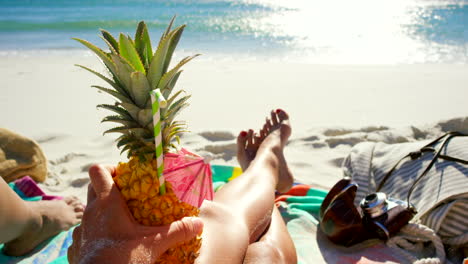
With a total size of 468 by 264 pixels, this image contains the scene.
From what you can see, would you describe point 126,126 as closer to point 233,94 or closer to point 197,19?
point 233,94

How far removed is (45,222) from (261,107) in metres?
3.34

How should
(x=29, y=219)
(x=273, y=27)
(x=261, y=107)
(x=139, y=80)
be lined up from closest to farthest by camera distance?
1. (x=139, y=80)
2. (x=29, y=219)
3. (x=261, y=107)
4. (x=273, y=27)

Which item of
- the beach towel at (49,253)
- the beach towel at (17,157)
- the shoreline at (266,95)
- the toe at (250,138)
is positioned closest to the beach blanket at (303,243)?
the beach towel at (49,253)

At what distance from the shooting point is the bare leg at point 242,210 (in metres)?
1.82

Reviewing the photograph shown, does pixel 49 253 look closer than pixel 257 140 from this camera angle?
Yes

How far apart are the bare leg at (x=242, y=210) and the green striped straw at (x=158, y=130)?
398mm

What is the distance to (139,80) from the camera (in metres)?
1.48

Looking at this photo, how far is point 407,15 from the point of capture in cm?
1367

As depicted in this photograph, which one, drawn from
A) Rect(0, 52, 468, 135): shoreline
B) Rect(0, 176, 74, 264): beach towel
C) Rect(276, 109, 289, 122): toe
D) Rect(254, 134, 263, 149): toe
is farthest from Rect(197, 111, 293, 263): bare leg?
Rect(0, 52, 468, 135): shoreline

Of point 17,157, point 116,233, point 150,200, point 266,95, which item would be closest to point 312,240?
point 150,200

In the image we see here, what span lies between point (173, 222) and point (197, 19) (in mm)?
13660

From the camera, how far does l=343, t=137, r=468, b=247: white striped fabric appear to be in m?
2.40

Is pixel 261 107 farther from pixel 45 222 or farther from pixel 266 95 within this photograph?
pixel 45 222

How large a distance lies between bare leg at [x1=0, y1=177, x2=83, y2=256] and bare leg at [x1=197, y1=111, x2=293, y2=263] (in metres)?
1.17
